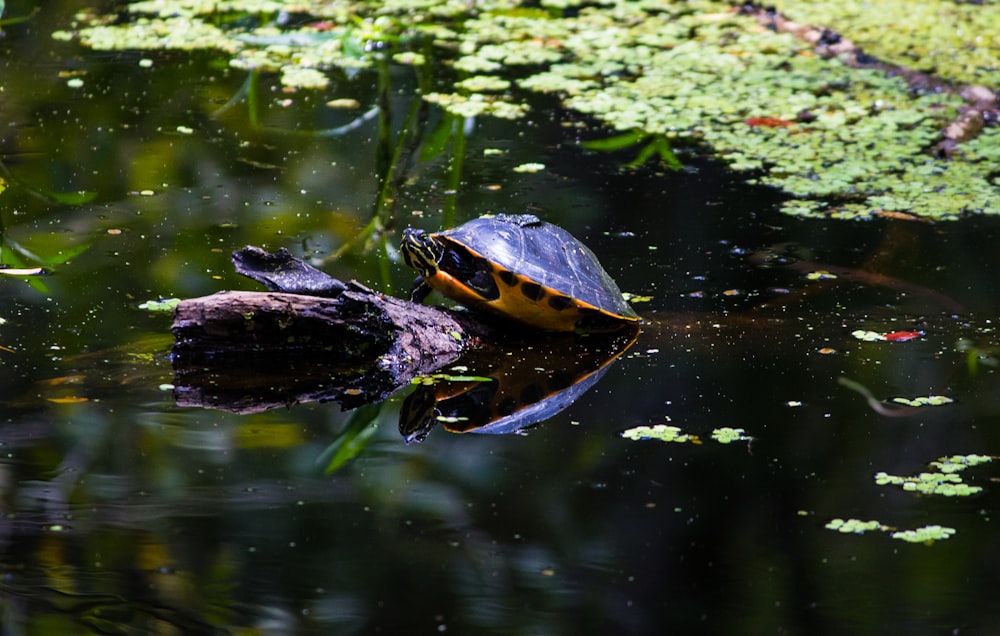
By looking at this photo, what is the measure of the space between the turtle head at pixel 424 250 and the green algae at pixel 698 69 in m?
1.69

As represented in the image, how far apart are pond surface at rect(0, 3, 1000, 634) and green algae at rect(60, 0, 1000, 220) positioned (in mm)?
291

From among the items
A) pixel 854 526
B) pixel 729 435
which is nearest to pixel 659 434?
pixel 729 435

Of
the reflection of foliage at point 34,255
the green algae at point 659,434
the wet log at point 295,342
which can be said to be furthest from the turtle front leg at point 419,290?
the reflection of foliage at point 34,255

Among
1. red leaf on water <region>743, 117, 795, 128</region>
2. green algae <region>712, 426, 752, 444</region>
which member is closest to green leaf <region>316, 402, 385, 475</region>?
green algae <region>712, 426, 752, 444</region>

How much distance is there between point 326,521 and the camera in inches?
97.5

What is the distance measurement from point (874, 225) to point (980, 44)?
2490 millimetres

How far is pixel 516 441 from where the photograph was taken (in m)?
2.86

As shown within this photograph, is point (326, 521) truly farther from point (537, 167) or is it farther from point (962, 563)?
point (537, 167)

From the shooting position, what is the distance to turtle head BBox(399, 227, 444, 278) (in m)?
3.24

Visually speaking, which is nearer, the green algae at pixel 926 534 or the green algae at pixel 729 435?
the green algae at pixel 926 534

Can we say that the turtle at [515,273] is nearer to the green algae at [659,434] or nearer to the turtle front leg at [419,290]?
the turtle front leg at [419,290]

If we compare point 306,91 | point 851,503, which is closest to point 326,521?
point 851,503

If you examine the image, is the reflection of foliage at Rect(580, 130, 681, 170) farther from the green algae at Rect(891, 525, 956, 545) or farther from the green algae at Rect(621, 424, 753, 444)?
the green algae at Rect(891, 525, 956, 545)

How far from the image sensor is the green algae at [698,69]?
15.5ft
